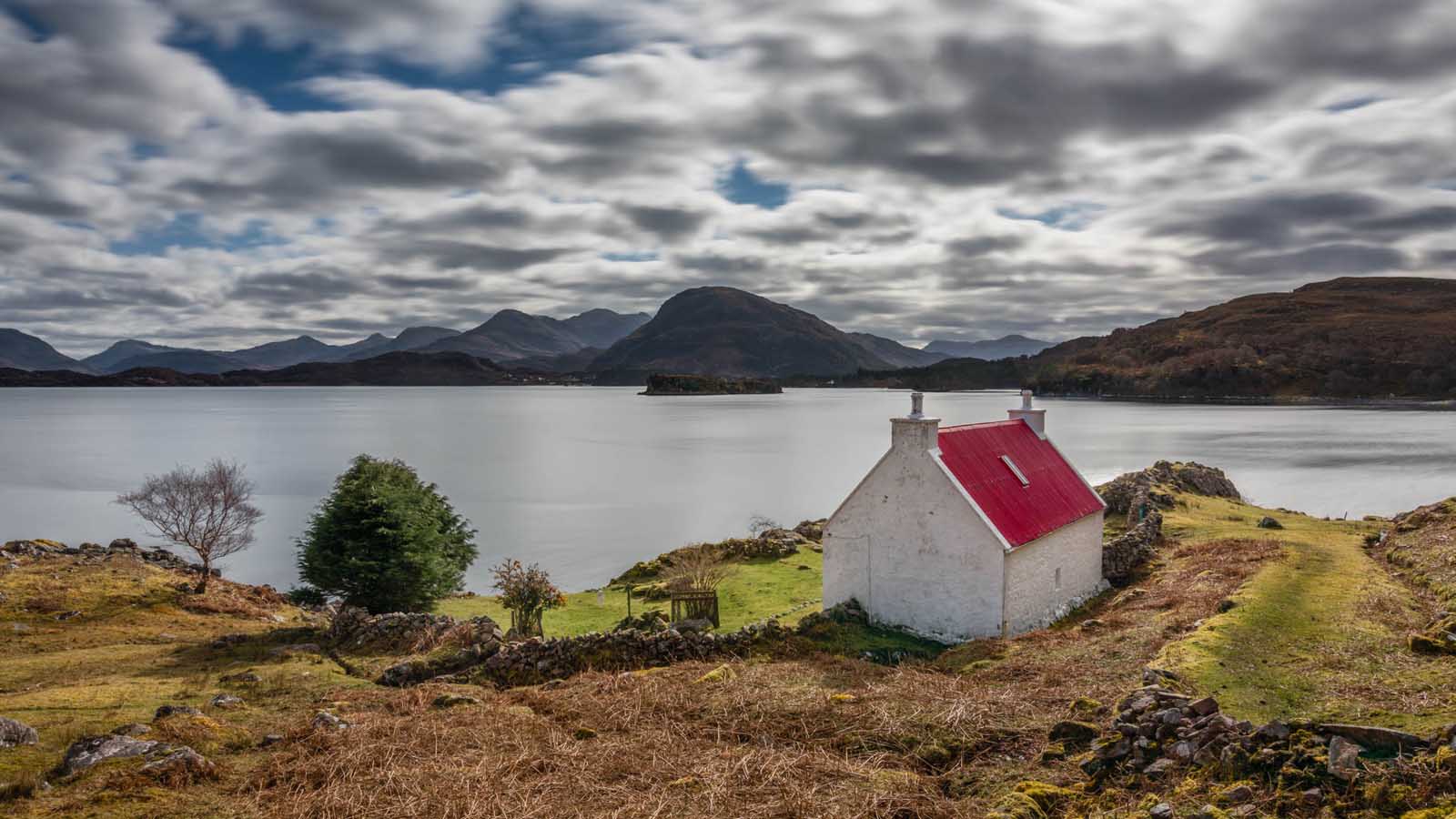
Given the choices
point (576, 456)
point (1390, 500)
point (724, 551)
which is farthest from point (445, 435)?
point (1390, 500)

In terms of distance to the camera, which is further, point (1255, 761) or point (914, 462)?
point (914, 462)

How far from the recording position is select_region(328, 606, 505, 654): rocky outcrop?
21.8 m

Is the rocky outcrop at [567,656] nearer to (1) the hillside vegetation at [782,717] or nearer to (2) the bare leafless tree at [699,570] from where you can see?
(1) the hillside vegetation at [782,717]

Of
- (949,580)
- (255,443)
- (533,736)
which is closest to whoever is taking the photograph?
(533,736)

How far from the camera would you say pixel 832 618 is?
2350 centimetres

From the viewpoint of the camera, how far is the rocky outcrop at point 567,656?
62.7 ft

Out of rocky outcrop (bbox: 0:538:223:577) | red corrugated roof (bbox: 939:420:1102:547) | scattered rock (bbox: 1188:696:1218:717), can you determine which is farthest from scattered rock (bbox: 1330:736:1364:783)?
rocky outcrop (bbox: 0:538:223:577)

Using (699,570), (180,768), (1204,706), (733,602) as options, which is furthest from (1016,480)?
(180,768)

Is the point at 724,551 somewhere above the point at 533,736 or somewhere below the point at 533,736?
below

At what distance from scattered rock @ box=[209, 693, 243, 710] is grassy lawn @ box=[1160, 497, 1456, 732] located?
18.0 m

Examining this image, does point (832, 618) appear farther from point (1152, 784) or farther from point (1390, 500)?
point (1390, 500)

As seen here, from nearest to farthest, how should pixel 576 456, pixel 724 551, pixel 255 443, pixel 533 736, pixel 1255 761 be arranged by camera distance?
pixel 1255 761 < pixel 533 736 < pixel 724 551 < pixel 576 456 < pixel 255 443

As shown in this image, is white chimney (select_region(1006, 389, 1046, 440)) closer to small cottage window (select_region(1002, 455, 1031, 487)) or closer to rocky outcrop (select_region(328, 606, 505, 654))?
small cottage window (select_region(1002, 455, 1031, 487))

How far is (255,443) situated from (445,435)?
3161cm
